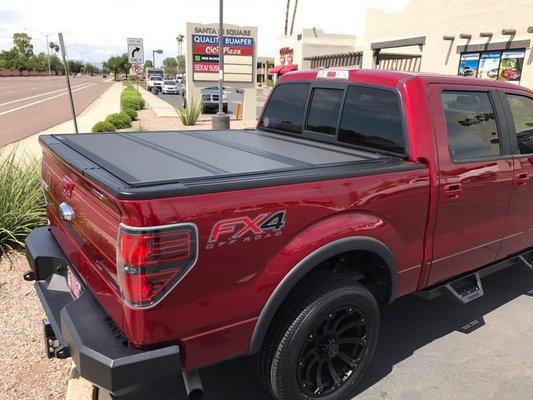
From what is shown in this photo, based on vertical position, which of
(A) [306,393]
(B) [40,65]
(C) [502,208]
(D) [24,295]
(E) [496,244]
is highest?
(C) [502,208]

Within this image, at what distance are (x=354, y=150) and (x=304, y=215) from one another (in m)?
1.25

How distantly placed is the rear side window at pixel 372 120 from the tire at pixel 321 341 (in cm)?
106

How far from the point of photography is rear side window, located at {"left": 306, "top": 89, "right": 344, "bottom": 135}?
3697 millimetres

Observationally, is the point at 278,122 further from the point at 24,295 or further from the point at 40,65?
the point at 40,65

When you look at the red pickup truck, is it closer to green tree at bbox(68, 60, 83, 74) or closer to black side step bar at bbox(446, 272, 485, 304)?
black side step bar at bbox(446, 272, 485, 304)

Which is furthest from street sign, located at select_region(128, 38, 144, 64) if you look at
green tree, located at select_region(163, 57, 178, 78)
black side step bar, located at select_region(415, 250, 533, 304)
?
green tree, located at select_region(163, 57, 178, 78)

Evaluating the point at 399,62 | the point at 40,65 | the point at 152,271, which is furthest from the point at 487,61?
the point at 40,65

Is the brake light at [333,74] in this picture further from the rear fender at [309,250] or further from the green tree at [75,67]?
the green tree at [75,67]

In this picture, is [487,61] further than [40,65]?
No

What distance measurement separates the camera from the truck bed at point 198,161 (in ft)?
6.99

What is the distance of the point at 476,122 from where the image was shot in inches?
140

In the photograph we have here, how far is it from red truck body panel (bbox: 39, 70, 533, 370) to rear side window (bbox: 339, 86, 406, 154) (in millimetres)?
80

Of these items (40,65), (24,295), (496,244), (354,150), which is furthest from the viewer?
(40,65)

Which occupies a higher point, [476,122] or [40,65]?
[476,122]
